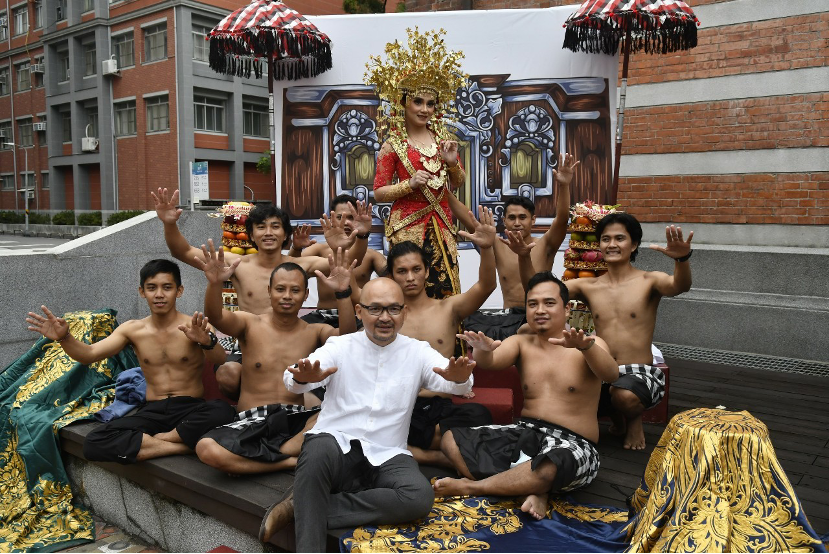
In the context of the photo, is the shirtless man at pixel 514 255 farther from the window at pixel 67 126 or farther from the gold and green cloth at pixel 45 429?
the window at pixel 67 126

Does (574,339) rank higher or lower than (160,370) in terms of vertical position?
higher

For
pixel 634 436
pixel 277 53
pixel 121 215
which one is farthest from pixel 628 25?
pixel 121 215

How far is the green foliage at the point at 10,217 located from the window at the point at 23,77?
18.7ft

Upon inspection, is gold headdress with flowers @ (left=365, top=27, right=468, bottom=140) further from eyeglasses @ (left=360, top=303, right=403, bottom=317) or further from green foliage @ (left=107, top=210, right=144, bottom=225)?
green foliage @ (left=107, top=210, right=144, bottom=225)

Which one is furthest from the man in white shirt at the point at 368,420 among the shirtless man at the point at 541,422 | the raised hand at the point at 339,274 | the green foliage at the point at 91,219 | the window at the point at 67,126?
the window at the point at 67,126

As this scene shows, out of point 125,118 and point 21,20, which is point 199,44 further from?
point 21,20

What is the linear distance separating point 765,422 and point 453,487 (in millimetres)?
2490

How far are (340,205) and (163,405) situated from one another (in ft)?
7.12

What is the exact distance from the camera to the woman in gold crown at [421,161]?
15.5 ft

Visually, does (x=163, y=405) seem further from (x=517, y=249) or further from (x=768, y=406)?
(x=768, y=406)

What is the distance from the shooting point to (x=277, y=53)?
6.63m

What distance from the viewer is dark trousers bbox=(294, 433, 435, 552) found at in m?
2.82

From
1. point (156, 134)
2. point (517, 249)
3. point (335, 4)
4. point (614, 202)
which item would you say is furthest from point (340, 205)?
point (335, 4)

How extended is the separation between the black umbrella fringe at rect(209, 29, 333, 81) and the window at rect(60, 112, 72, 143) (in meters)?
25.1
